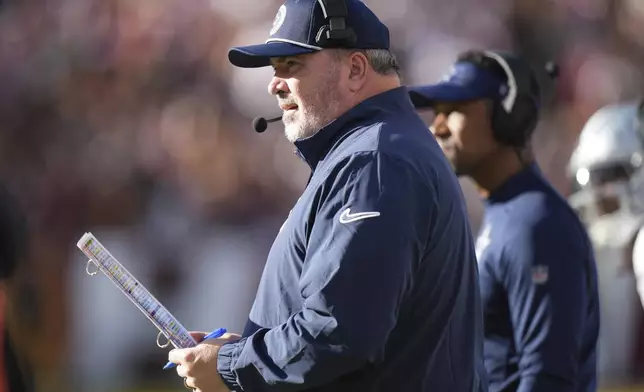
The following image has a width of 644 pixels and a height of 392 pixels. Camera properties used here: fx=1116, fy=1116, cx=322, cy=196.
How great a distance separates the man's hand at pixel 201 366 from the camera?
2484 millimetres

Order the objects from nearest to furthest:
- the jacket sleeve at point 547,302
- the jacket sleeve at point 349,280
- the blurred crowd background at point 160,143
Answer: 1. the jacket sleeve at point 349,280
2. the jacket sleeve at point 547,302
3. the blurred crowd background at point 160,143

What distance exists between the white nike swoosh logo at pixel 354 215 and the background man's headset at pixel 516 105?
1.78 meters

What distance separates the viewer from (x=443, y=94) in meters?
4.05

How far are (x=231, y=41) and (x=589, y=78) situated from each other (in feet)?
9.02

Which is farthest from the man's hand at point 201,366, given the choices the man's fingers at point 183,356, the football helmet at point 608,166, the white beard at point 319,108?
the football helmet at point 608,166

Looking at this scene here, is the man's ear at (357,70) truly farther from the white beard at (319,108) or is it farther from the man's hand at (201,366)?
the man's hand at (201,366)

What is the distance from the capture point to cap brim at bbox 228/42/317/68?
8.58ft

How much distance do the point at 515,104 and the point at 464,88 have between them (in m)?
0.20

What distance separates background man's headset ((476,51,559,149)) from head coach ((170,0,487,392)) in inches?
53.2

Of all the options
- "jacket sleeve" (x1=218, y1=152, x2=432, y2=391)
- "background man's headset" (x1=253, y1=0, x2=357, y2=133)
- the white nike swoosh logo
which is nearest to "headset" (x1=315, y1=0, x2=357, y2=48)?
"background man's headset" (x1=253, y1=0, x2=357, y2=133)

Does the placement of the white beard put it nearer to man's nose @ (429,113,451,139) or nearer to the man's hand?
the man's hand

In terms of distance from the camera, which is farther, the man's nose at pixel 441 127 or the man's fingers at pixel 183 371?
the man's nose at pixel 441 127

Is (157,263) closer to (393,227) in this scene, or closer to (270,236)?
(270,236)

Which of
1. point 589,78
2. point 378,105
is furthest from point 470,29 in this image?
point 378,105
